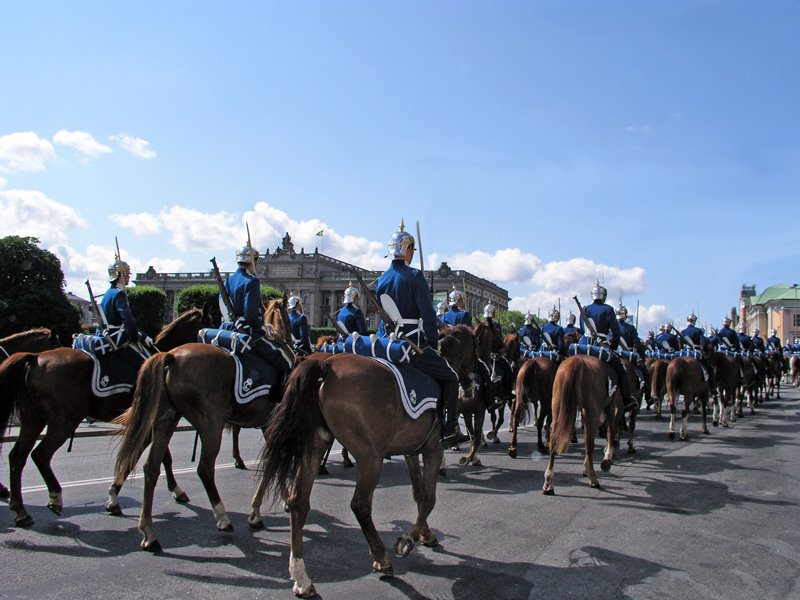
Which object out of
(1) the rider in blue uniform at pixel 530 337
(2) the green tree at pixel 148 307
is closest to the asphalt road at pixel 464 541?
(1) the rider in blue uniform at pixel 530 337

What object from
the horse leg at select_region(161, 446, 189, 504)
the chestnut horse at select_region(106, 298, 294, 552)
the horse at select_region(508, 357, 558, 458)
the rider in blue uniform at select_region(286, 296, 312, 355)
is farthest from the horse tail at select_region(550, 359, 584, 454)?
the horse leg at select_region(161, 446, 189, 504)

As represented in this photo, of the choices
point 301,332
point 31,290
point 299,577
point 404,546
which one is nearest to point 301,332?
point 301,332

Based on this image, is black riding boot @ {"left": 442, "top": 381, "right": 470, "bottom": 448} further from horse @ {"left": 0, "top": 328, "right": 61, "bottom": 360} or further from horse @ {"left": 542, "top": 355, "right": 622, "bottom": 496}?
horse @ {"left": 0, "top": 328, "right": 61, "bottom": 360}

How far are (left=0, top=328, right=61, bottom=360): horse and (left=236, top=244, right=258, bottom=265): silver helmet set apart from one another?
18.6ft

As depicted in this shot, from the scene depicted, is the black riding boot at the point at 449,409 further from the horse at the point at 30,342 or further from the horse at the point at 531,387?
the horse at the point at 30,342

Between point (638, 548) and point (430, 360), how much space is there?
2.96 m

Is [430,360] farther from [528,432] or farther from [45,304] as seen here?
Result: [45,304]

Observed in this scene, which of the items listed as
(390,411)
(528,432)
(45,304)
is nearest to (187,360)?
(390,411)

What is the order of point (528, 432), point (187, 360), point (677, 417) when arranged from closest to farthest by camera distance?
1. point (187, 360)
2. point (528, 432)
3. point (677, 417)

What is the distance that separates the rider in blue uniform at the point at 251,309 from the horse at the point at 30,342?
560cm

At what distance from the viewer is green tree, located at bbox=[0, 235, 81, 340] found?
5850 cm

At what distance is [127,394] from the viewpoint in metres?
8.96

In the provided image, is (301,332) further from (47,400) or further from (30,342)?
(47,400)

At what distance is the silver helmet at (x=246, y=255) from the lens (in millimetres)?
8734
